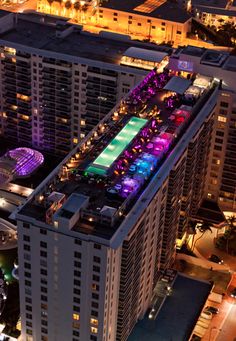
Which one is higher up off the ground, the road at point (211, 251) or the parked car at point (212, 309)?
the parked car at point (212, 309)

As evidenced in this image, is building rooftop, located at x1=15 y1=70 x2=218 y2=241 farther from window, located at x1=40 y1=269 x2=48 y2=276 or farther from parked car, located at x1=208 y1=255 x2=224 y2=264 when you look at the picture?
parked car, located at x1=208 y1=255 x2=224 y2=264

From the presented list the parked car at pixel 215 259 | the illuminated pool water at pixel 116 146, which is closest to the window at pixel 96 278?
the illuminated pool water at pixel 116 146

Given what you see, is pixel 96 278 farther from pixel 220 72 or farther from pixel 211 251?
pixel 220 72

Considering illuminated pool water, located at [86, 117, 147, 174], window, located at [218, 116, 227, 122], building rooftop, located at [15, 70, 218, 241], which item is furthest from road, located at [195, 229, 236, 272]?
illuminated pool water, located at [86, 117, 147, 174]

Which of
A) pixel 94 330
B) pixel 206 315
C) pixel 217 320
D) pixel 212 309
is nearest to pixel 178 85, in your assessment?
pixel 212 309

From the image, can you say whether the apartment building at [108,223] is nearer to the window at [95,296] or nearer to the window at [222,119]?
the window at [95,296]

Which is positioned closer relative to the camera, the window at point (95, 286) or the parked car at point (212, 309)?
the window at point (95, 286)

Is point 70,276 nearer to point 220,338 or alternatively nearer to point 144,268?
point 144,268
